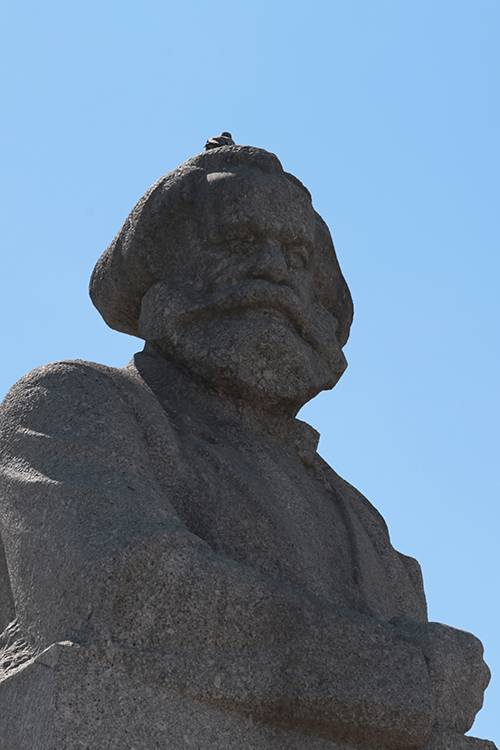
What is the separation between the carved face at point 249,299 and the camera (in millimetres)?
5781

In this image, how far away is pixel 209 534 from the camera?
16.3ft

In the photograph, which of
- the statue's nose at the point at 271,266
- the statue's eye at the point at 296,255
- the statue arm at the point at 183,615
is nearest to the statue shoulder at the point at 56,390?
the statue arm at the point at 183,615

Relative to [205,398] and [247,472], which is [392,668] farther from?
[205,398]

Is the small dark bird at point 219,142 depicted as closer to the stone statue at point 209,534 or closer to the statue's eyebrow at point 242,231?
the stone statue at point 209,534

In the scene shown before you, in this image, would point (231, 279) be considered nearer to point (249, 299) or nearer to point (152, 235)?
point (249, 299)

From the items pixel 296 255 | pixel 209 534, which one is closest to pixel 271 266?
pixel 296 255

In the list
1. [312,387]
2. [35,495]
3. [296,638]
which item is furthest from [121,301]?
[296,638]

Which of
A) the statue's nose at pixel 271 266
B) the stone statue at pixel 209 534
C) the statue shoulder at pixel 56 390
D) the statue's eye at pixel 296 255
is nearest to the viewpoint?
the stone statue at pixel 209 534

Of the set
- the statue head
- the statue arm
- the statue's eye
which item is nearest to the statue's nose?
the statue head

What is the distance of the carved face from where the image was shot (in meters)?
5.78

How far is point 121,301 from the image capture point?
6.46 m

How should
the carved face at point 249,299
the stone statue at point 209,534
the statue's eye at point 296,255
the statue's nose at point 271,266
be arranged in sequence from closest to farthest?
the stone statue at point 209,534 < the carved face at point 249,299 < the statue's nose at point 271,266 < the statue's eye at point 296,255

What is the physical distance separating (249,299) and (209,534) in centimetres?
132

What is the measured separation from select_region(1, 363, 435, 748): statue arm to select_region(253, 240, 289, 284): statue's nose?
157 cm
